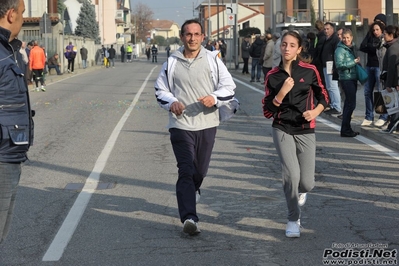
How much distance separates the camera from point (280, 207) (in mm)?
7988

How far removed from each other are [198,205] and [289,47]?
217cm

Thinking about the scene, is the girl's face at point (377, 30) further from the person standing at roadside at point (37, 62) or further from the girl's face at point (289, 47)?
the person standing at roadside at point (37, 62)

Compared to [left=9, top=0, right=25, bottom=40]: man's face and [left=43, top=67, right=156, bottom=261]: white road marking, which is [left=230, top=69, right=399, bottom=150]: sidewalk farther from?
[left=9, top=0, right=25, bottom=40]: man's face

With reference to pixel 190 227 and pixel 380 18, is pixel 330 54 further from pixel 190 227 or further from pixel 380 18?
pixel 190 227

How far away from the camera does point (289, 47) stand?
675 centimetres

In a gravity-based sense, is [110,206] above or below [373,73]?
below

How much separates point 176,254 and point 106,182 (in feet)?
11.8

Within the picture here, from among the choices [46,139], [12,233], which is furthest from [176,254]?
[46,139]

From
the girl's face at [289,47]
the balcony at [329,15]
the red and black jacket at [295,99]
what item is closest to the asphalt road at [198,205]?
the red and black jacket at [295,99]

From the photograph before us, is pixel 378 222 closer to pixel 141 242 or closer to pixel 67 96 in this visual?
pixel 141 242

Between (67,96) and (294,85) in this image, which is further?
(67,96)

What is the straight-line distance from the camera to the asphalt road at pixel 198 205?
6.27 meters

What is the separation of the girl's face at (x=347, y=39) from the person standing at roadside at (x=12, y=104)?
9.32m

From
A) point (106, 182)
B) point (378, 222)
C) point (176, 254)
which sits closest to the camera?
point (176, 254)
